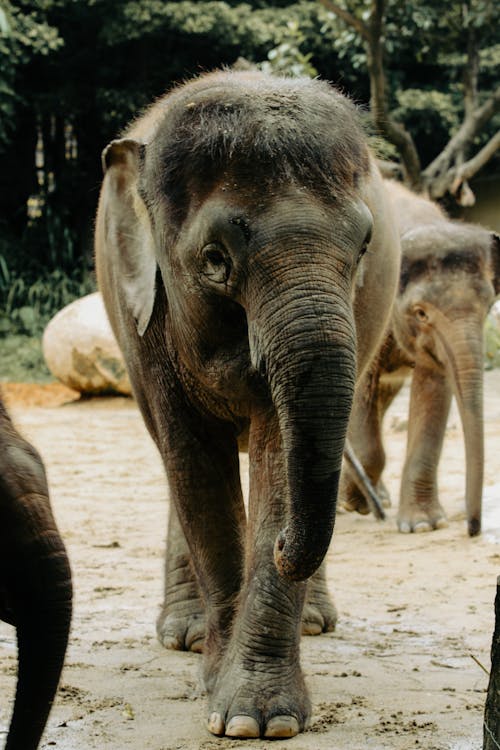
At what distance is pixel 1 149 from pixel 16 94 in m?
1.01

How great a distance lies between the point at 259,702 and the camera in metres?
3.58

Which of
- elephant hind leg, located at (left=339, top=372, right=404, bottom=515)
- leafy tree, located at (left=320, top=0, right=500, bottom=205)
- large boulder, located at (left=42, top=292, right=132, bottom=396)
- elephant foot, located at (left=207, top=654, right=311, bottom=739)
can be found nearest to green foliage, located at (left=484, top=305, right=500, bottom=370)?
leafy tree, located at (left=320, top=0, right=500, bottom=205)

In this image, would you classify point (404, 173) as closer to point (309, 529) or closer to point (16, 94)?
point (16, 94)

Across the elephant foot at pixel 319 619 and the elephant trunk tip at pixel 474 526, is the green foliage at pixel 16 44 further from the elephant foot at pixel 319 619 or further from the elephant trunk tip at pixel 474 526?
the elephant foot at pixel 319 619

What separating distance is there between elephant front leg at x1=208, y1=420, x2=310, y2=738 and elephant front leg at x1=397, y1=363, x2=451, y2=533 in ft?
12.3

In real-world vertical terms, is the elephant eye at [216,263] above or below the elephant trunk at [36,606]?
above

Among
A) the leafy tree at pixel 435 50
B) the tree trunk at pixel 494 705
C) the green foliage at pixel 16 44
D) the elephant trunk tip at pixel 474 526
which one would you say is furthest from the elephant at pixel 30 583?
the green foliage at pixel 16 44

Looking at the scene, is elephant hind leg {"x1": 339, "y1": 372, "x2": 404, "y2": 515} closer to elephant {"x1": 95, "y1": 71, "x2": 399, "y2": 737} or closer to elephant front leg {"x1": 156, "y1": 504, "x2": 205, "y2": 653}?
elephant front leg {"x1": 156, "y1": 504, "x2": 205, "y2": 653}

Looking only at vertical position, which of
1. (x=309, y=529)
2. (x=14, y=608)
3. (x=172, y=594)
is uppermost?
(x=14, y=608)

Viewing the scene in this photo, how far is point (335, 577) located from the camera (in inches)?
237

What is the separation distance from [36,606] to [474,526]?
497 centimetres

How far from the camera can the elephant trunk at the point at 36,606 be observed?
6.48 feet

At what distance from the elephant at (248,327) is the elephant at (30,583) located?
4.14 feet

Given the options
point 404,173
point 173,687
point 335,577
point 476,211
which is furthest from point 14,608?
point 476,211
